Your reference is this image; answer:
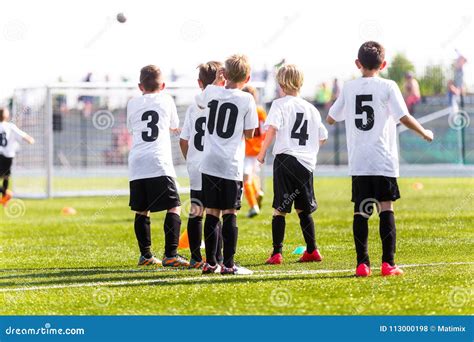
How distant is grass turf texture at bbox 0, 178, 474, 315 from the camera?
6820 mm

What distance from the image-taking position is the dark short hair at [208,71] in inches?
349

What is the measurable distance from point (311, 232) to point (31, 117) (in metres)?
15.0

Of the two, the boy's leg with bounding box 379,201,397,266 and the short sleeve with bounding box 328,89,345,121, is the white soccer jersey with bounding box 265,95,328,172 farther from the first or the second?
the boy's leg with bounding box 379,201,397,266

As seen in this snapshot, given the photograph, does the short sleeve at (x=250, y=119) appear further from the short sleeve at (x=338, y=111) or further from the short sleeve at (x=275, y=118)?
the short sleeve at (x=275, y=118)

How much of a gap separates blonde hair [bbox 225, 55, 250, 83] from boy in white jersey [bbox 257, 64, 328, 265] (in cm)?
100

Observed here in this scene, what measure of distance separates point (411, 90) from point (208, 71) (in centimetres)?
1805

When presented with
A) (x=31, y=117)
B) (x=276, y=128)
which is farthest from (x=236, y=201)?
(x=31, y=117)

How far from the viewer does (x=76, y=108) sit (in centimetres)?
2528

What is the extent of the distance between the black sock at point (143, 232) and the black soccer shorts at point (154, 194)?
153 millimetres

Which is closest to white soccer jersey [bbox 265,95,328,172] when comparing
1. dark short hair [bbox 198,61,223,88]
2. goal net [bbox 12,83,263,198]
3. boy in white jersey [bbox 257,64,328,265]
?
boy in white jersey [bbox 257,64,328,265]

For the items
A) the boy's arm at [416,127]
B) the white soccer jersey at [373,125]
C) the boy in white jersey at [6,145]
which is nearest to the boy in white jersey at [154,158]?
the white soccer jersey at [373,125]

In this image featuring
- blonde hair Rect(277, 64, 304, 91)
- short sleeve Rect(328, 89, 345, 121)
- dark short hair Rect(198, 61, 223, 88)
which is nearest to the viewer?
short sleeve Rect(328, 89, 345, 121)

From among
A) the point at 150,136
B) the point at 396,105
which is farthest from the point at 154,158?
the point at 396,105
